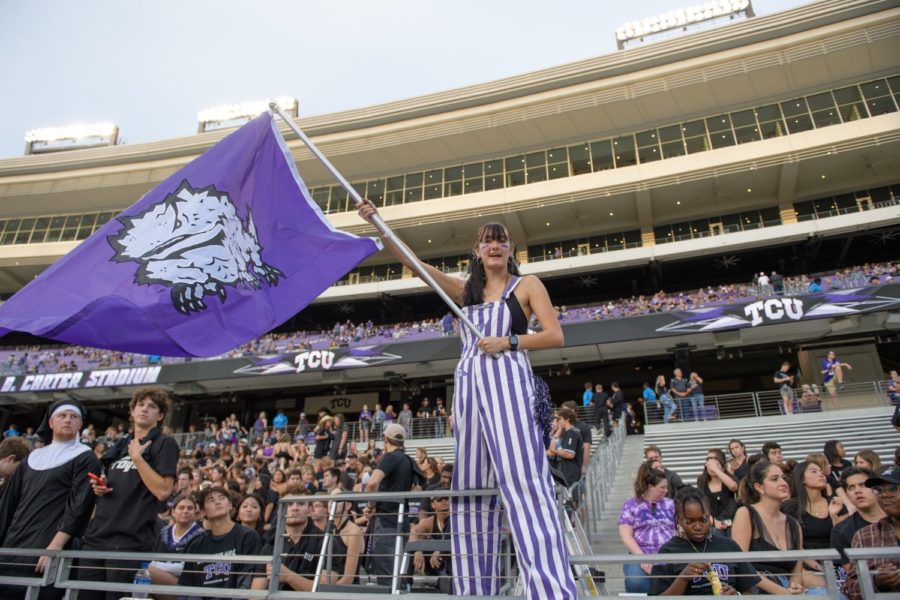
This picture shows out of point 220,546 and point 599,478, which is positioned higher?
point 599,478

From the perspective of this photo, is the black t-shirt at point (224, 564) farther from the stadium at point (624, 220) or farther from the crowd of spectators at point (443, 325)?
the crowd of spectators at point (443, 325)

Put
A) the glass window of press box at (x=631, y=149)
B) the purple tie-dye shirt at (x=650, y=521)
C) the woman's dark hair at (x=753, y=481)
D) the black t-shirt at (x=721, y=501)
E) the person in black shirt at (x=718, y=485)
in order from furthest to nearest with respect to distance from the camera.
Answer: the glass window of press box at (x=631, y=149) < the person in black shirt at (x=718, y=485) < the black t-shirt at (x=721, y=501) < the purple tie-dye shirt at (x=650, y=521) < the woman's dark hair at (x=753, y=481)

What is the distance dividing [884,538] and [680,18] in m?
37.5

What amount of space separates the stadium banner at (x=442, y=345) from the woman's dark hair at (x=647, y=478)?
16.0 m

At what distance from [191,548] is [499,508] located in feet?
9.83

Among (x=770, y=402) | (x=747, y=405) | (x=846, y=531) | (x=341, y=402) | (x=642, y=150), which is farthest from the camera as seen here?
(x=341, y=402)

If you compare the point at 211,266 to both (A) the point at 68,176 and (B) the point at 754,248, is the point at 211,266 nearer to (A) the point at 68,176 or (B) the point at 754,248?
(B) the point at 754,248

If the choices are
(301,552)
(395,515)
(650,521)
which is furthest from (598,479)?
(395,515)

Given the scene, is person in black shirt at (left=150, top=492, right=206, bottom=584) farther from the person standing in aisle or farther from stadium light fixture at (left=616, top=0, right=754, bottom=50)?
stadium light fixture at (left=616, top=0, right=754, bottom=50)

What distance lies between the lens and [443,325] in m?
24.8

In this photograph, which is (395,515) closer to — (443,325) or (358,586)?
(358,586)

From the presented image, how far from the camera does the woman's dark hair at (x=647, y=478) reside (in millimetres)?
5637

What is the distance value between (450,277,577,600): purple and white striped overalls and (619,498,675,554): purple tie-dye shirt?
3.17 metres

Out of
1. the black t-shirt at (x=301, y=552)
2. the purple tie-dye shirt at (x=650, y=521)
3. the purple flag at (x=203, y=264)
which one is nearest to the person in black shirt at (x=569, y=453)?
the purple tie-dye shirt at (x=650, y=521)
